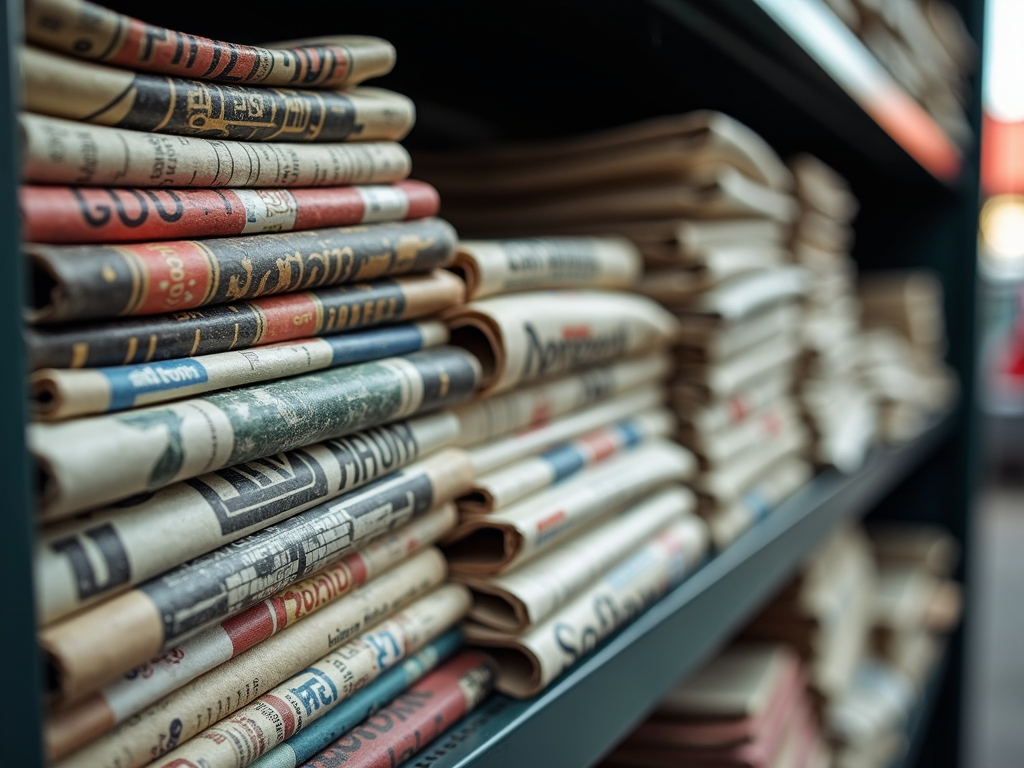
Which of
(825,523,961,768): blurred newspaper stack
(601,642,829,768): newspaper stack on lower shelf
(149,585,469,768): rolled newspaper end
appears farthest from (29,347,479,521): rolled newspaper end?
(825,523,961,768): blurred newspaper stack

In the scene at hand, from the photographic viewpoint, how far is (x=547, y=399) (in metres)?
0.63

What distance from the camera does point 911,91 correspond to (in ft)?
4.34

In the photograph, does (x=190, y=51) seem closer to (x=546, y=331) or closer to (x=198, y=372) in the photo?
(x=198, y=372)

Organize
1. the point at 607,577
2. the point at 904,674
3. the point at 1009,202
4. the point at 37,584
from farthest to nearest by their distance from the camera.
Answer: the point at 1009,202, the point at 904,674, the point at 607,577, the point at 37,584

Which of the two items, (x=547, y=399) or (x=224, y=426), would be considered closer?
(x=224, y=426)

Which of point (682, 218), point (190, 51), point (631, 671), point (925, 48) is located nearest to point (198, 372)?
point (190, 51)

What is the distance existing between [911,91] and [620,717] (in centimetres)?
108

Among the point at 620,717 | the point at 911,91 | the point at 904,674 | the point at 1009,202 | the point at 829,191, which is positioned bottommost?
the point at 904,674

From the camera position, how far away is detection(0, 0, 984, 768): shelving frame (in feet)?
0.90

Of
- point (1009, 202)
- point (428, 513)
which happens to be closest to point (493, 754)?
point (428, 513)

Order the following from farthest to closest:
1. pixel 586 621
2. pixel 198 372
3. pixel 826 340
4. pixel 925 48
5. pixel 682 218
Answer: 1. pixel 925 48
2. pixel 826 340
3. pixel 682 218
4. pixel 586 621
5. pixel 198 372

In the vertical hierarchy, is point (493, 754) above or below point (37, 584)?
below

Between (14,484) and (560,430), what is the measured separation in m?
0.41

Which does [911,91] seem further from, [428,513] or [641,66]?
[428,513]
